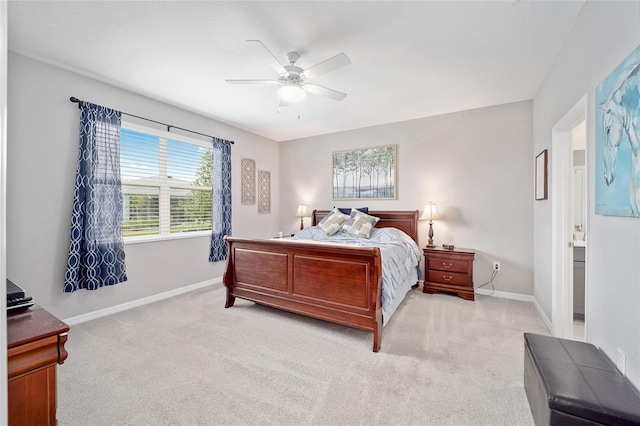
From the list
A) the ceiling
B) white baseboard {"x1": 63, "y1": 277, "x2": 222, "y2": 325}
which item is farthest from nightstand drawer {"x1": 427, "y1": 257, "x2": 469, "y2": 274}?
white baseboard {"x1": 63, "y1": 277, "x2": 222, "y2": 325}

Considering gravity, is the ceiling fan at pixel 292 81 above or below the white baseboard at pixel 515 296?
above

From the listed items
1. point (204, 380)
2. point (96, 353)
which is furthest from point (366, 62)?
point (96, 353)

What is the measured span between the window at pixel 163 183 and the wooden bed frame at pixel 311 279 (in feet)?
3.72

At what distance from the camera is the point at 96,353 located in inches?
90.2

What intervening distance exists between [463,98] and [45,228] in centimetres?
494

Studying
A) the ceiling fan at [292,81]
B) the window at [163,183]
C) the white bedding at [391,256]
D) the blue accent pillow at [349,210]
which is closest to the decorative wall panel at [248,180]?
the window at [163,183]

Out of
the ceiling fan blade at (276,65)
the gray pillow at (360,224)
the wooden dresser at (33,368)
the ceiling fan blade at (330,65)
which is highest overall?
the ceiling fan blade at (276,65)

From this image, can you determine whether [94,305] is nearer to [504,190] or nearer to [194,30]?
[194,30]

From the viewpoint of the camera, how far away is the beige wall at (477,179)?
3654mm

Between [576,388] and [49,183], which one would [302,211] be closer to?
[49,183]

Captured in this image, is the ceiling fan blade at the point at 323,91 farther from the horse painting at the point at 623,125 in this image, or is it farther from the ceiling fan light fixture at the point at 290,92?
the horse painting at the point at 623,125

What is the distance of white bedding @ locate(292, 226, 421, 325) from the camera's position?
8.53ft

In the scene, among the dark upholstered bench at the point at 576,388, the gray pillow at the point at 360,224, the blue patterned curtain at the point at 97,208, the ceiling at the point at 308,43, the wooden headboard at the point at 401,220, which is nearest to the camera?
the dark upholstered bench at the point at 576,388

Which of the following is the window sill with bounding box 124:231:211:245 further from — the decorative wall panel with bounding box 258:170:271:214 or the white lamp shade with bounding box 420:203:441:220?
the white lamp shade with bounding box 420:203:441:220
